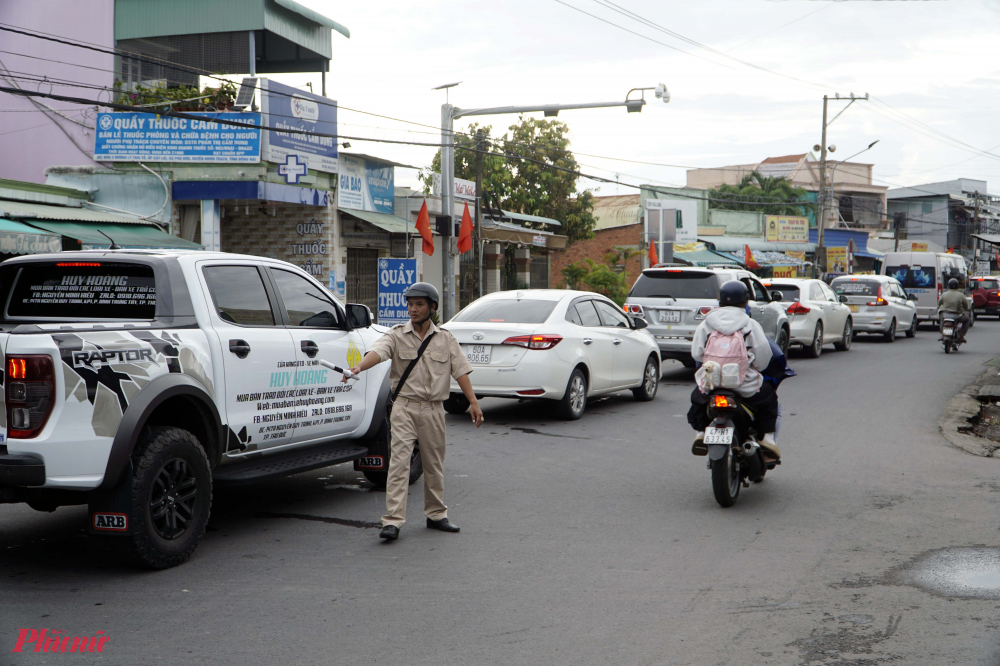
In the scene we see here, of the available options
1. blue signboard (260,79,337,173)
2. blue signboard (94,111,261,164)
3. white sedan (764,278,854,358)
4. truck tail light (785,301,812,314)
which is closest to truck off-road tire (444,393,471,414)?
blue signboard (260,79,337,173)

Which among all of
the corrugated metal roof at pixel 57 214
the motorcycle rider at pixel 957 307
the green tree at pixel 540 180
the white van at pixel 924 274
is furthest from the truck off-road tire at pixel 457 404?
the green tree at pixel 540 180

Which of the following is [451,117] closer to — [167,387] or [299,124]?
[299,124]

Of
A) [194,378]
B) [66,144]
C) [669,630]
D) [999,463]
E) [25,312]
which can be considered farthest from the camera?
[66,144]

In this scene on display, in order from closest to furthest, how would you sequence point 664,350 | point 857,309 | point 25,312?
point 25,312, point 664,350, point 857,309

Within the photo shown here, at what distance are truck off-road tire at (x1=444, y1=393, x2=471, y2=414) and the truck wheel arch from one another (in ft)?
19.6

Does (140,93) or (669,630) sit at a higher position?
(140,93)

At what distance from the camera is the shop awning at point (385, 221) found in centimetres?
2289

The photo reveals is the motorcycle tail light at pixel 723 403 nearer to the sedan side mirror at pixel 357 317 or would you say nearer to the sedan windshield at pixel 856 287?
the sedan side mirror at pixel 357 317

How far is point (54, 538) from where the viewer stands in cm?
612

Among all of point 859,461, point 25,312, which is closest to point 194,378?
point 25,312

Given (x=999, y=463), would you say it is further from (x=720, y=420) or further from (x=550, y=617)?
(x=550, y=617)

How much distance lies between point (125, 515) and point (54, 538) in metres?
1.40

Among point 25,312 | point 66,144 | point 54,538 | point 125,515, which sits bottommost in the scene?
point 54,538

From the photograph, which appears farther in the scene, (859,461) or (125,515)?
(859,461)
